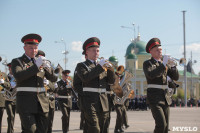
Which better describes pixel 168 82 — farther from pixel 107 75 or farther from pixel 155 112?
pixel 107 75

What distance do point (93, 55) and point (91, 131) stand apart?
1.66 m

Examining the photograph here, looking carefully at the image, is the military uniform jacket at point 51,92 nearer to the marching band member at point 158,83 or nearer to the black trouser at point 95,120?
the marching band member at point 158,83

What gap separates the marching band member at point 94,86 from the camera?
771 centimetres

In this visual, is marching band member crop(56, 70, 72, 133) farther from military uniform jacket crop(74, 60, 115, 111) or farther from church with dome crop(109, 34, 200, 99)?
church with dome crop(109, 34, 200, 99)

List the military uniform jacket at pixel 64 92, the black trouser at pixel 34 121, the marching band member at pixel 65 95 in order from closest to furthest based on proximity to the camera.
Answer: the black trouser at pixel 34 121 → the marching band member at pixel 65 95 → the military uniform jacket at pixel 64 92

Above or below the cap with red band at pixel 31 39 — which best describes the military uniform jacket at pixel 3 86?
below

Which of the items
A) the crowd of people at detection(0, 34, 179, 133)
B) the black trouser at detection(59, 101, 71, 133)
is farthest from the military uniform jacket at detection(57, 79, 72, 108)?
the crowd of people at detection(0, 34, 179, 133)

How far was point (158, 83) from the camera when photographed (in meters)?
8.76

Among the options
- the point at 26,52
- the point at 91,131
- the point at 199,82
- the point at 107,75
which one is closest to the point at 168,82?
the point at 107,75

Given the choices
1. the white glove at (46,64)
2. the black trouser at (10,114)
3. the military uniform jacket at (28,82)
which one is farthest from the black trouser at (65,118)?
the white glove at (46,64)


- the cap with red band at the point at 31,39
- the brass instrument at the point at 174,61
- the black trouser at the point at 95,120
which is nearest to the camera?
the cap with red band at the point at 31,39

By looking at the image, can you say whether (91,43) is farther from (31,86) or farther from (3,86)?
(3,86)

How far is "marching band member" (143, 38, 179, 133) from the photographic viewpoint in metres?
8.36

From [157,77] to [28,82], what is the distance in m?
3.07
